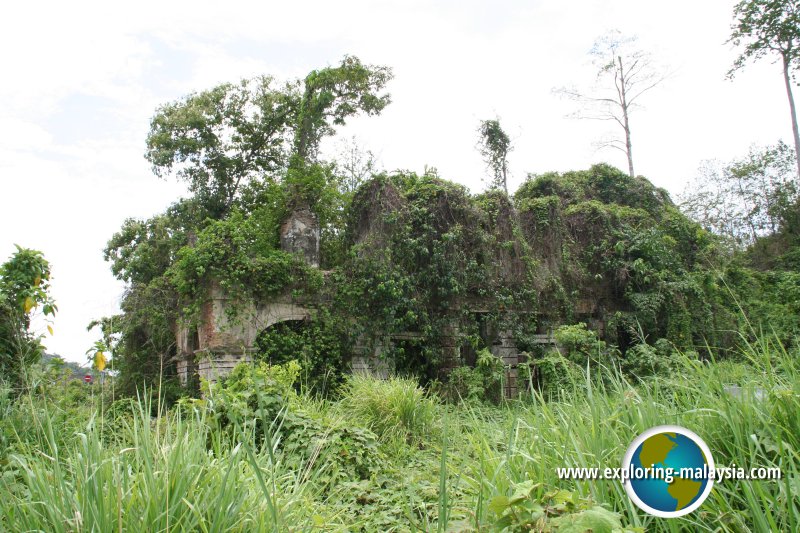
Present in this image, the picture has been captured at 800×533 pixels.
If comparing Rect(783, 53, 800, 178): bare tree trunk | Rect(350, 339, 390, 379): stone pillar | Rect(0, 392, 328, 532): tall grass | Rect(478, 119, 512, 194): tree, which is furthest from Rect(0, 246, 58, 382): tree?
Rect(783, 53, 800, 178): bare tree trunk

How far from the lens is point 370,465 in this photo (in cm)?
531

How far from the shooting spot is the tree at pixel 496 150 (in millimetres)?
20156

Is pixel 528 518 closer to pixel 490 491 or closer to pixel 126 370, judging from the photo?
pixel 490 491

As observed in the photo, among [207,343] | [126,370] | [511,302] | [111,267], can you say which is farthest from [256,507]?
[111,267]

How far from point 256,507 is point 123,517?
0.54 m

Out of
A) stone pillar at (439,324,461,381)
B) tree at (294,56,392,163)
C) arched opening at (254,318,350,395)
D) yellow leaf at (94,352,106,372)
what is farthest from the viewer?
tree at (294,56,392,163)

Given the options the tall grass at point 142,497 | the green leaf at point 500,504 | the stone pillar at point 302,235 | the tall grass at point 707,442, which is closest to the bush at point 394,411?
the tall grass at point 707,442

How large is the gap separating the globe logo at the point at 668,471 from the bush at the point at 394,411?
4250 mm

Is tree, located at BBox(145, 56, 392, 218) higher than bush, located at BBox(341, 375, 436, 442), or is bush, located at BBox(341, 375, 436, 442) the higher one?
tree, located at BBox(145, 56, 392, 218)

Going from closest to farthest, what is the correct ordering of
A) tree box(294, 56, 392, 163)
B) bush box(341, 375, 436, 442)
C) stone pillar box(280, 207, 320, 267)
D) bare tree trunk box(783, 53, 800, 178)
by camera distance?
1. bush box(341, 375, 436, 442)
2. stone pillar box(280, 207, 320, 267)
3. tree box(294, 56, 392, 163)
4. bare tree trunk box(783, 53, 800, 178)

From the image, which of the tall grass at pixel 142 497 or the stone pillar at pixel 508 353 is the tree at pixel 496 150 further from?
the tall grass at pixel 142 497

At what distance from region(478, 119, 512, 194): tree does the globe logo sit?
60.0 ft

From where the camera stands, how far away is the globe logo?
2223mm

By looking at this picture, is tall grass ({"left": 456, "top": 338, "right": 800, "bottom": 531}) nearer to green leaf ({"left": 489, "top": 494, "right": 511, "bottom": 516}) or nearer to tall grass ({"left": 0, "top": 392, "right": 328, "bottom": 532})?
green leaf ({"left": 489, "top": 494, "right": 511, "bottom": 516})
